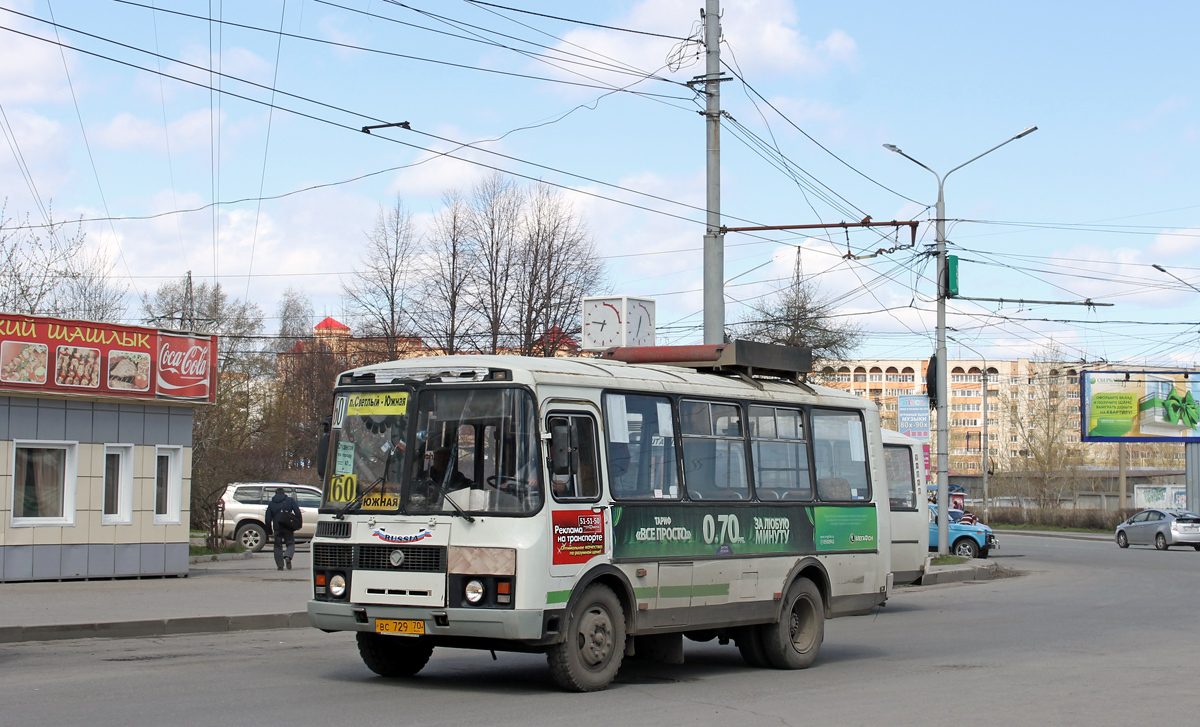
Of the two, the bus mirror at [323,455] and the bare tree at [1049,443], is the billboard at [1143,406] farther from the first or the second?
the bus mirror at [323,455]

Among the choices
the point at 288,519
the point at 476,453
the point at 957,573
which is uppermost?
the point at 476,453

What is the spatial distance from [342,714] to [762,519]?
484 centimetres

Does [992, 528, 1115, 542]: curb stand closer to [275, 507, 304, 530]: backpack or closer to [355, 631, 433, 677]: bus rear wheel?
[275, 507, 304, 530]: backpack

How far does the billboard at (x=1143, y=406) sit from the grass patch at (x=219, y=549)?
40.9m

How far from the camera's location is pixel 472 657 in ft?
41.9

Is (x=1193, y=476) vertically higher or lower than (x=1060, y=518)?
higher

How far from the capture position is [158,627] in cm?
1466

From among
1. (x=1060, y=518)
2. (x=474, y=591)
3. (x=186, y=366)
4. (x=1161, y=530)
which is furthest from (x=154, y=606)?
(x=1060, y=518)

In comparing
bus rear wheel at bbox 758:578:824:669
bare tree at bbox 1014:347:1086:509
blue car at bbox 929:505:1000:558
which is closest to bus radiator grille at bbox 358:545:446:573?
bus rear wheel at bbox 758:578:824:669

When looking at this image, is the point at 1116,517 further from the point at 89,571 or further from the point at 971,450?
the point at 971,450

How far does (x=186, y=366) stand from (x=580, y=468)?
1452cm

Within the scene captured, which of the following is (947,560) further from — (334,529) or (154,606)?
(334,529)

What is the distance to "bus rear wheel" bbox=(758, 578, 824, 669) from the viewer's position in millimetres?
12086

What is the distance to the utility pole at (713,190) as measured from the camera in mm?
19703
